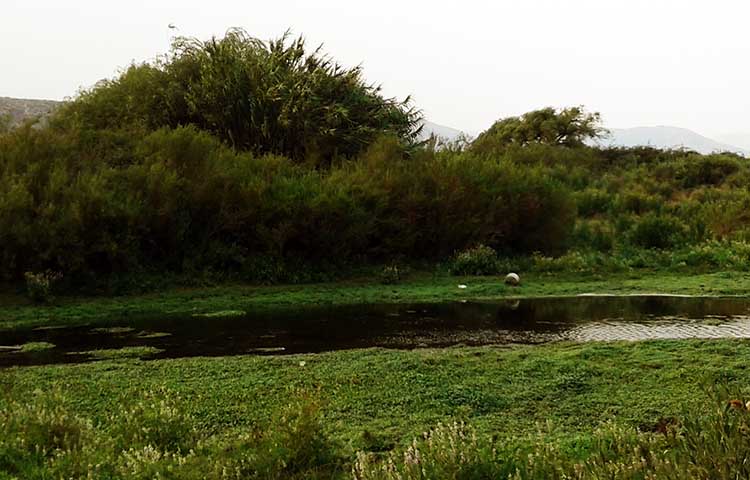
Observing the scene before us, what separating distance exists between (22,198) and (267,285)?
5972mm

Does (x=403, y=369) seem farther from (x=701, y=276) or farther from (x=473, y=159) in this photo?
(x=473, y=159)

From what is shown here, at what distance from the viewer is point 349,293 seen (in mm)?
16156

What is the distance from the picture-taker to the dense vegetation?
52.6 ft

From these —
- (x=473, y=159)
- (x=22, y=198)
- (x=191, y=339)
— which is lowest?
(x=191, y=339)

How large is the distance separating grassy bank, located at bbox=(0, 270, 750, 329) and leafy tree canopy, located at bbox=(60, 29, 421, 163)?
6603 mm

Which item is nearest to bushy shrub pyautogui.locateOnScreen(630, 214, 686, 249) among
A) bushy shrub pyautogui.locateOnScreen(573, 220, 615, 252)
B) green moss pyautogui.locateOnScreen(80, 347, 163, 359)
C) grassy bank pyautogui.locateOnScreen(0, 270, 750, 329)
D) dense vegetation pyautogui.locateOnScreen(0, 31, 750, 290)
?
dense vegetation pyautogui.locateOnScreen(0, 31, 750, 290)

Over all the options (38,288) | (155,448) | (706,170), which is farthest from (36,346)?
(706,170)

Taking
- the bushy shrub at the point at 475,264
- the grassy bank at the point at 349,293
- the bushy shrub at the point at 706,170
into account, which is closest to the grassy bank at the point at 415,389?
the grassy bank at the point at 349,293

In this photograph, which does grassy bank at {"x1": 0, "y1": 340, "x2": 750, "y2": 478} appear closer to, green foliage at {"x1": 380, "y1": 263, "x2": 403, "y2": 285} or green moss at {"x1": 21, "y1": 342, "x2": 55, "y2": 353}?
green moss at {"x1": 21, "y1": 342, "x2": 55, "y2": 353}

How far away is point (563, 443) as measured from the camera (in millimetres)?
5422

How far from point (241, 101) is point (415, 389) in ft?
54.2

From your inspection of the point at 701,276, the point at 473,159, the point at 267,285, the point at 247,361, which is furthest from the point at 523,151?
the point at 247,361

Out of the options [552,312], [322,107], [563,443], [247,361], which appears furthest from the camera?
[322,107]

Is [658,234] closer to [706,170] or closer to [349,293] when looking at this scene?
[349,293]
